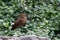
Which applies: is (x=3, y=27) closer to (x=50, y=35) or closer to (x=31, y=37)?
(x=50, y=35)

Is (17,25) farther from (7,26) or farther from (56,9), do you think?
(56,9)

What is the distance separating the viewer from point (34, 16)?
7.35 m

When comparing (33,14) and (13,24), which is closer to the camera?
(13,24)

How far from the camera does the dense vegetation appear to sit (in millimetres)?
6441

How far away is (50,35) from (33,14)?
117 cm

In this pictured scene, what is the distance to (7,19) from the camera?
704cm

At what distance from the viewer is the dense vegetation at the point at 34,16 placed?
254 inches

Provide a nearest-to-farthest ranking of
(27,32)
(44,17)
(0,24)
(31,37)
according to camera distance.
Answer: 1. (31,37)
2. (27,32)
3. (0,24)
4. (44,17)

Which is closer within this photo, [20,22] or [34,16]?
[20,22]

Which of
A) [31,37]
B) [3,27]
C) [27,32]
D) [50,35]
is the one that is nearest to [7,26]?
[3,27]

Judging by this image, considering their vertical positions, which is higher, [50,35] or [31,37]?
[31,37]

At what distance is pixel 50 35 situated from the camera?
6.53m

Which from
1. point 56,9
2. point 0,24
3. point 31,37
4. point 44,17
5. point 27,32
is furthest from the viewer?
point 56,9

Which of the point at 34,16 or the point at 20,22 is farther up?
the point at 20,22
